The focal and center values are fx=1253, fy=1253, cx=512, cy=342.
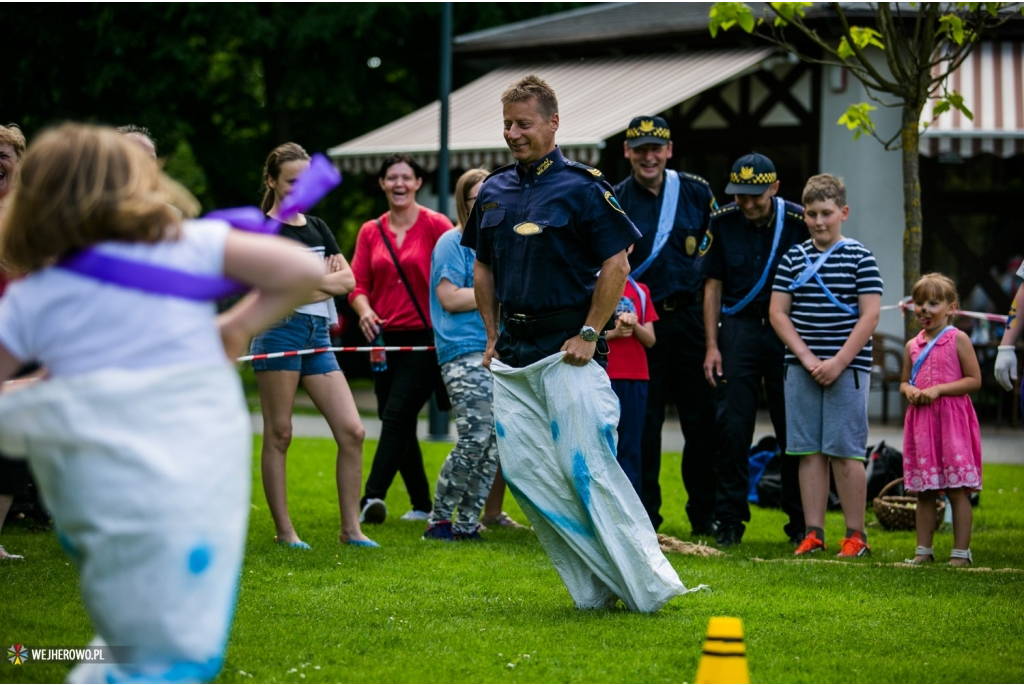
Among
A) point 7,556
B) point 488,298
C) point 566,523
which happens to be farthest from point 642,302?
point 7,556

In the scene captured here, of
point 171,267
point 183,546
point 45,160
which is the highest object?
point 45,160

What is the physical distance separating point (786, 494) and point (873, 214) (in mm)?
10346

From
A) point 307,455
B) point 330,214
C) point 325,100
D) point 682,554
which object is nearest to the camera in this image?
point 682,554

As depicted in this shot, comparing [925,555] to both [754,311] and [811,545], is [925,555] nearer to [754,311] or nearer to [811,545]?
[811,545]

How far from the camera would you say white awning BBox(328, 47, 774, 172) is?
54.3 ft

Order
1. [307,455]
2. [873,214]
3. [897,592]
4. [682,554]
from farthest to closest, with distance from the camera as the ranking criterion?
[873,214], [307,455], [682,554], [897,592]

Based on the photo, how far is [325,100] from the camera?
23281 millimetres

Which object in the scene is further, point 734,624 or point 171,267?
point 734,624

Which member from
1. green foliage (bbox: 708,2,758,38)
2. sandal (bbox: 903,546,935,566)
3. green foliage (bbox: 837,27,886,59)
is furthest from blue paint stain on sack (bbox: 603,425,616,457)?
green foliage (bbox: 837,27,886,59)

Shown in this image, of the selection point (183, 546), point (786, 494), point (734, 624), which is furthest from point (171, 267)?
point (786, 494)

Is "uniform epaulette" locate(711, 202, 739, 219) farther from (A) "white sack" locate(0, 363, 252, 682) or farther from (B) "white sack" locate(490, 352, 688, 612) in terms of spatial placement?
(A) "white sack" locate(0, 363, 252, 682)

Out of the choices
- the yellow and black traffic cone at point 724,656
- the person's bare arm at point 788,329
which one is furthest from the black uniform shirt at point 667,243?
the yellow and black traffic cone at point 724,656

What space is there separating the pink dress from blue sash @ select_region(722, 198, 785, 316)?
1180mm

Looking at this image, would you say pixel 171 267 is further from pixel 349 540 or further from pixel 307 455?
pixel 307 455
